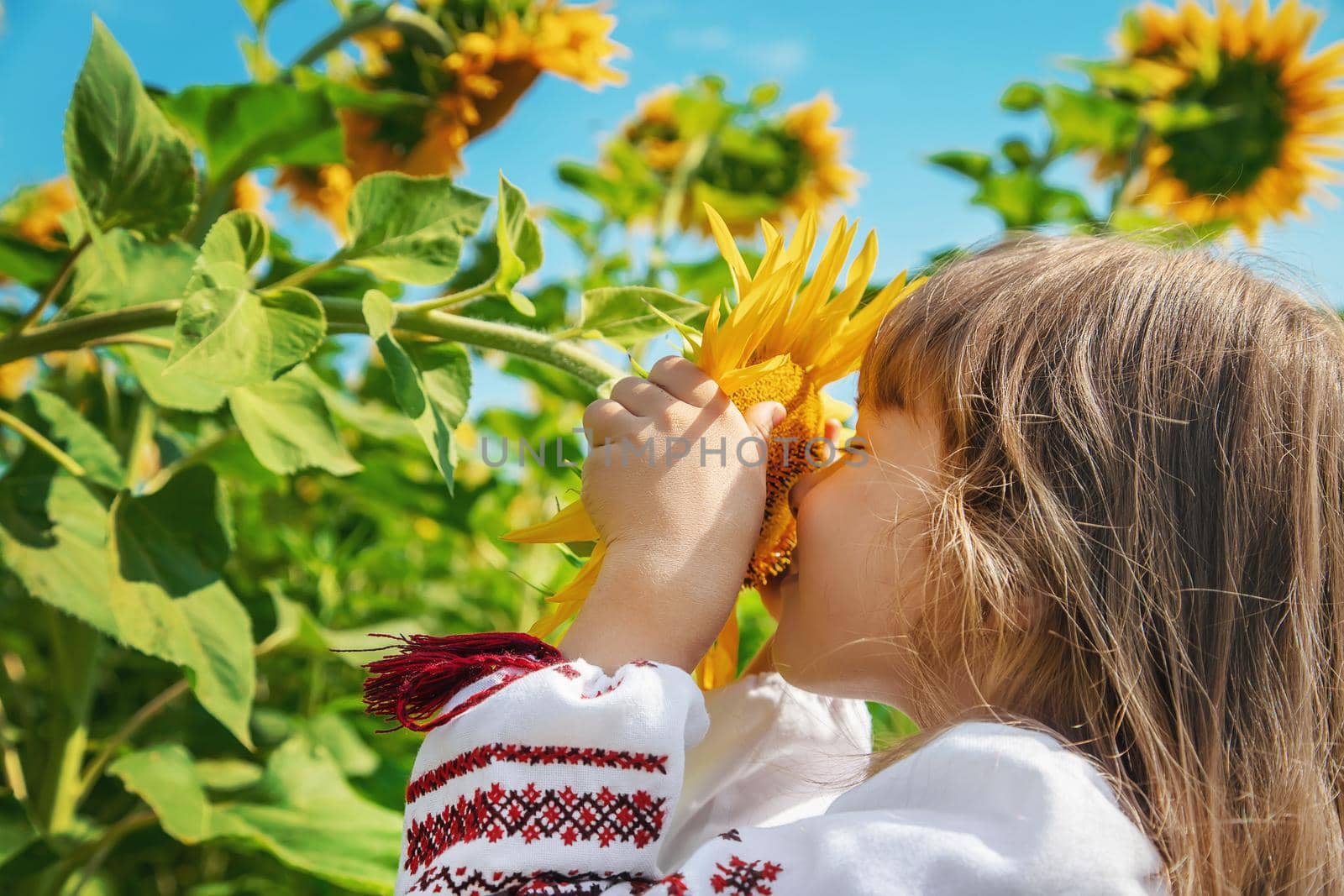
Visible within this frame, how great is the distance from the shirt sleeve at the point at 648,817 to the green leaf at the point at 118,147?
378 millimetres

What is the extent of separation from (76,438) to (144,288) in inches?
6.7

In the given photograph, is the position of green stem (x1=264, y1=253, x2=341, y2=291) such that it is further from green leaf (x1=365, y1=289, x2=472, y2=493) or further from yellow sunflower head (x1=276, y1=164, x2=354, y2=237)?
yellow sunflower head (x1=276, y1=164, x2=354, y2=237)

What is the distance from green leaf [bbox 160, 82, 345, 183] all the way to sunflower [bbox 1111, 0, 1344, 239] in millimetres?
1410

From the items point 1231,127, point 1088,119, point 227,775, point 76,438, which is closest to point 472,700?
point 76,438

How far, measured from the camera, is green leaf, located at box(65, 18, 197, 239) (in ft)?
2.34

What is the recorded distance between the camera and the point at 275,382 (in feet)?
2.69

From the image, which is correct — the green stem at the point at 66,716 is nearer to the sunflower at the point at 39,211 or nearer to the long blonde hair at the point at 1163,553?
the long blonde hair at the point at 1163,553

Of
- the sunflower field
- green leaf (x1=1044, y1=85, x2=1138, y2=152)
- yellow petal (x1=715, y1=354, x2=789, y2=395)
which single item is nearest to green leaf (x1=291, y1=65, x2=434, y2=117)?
the sunflower field

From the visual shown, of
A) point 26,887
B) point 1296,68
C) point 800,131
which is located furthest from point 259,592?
point 1296,68

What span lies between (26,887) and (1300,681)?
3.28 ft

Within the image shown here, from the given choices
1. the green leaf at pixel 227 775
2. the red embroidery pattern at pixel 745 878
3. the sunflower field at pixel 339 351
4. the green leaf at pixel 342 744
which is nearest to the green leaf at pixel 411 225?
the sunflower field at pixel 339 351

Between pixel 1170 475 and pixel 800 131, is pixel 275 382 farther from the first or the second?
pixel 800 131

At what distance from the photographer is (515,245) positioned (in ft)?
2.38

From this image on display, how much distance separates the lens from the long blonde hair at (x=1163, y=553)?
2.10 feet
